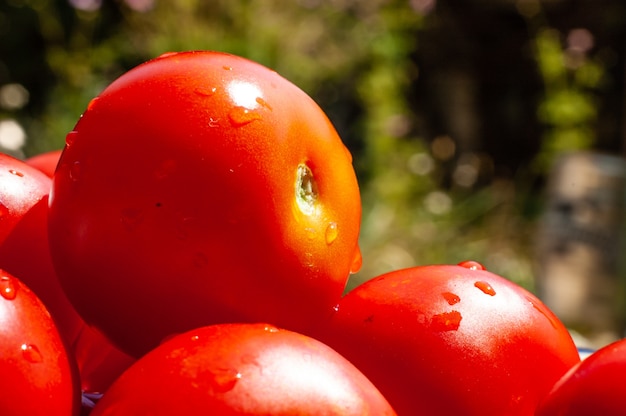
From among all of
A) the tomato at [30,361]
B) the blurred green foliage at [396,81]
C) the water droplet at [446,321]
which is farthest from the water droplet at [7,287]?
the blurred green foliage at [396,81]

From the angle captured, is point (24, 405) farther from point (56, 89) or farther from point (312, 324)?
point (56, 89)

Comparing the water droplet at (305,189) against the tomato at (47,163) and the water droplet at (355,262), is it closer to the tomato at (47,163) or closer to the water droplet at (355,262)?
the water droplet at (355,262)

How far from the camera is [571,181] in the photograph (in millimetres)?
4062

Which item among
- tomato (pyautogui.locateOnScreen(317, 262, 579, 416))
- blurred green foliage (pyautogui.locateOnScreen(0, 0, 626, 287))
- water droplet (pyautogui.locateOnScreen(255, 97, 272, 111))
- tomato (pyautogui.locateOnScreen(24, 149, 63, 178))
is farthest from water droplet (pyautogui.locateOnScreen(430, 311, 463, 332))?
blurred green foliage (pyautogui.locateOnScreen(0, 0, 626, 287))

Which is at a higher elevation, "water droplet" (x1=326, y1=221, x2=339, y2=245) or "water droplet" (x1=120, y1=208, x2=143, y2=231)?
"water droplet" (x1=120, y1=208, x2=143, y2=231)

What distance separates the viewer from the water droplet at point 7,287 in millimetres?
667

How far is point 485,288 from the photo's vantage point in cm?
83

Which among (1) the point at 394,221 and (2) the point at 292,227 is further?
(1) the point at 394,221

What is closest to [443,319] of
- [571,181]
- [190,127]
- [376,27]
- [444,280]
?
[444,280]

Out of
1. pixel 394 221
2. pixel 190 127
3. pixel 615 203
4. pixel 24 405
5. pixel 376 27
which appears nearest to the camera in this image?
pixel 24 405

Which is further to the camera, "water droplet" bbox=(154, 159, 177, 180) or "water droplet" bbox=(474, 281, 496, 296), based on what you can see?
"water droplet" bbox=(474, 281, 496, 296)

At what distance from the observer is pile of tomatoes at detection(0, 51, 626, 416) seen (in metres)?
0.66

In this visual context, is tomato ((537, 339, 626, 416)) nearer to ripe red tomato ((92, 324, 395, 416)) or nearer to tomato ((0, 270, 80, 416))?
ripe red tomato ((92, 324, 395, 416))

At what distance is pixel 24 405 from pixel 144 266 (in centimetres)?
14
